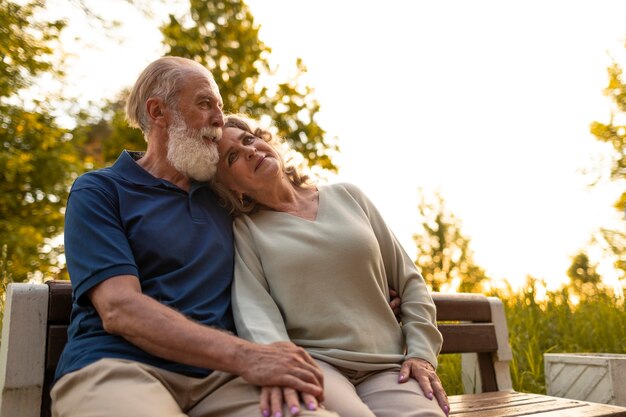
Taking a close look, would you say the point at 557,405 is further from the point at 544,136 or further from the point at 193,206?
the point at 544,136

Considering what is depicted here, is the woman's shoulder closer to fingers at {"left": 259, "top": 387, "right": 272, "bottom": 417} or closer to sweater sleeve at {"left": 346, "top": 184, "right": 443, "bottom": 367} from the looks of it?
sweater sleeve at {"left": 346, "top": 184, "right": 443, "bottom": 367}

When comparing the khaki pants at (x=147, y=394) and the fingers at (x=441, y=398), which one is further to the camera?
the fingers at (x=441, y=398)

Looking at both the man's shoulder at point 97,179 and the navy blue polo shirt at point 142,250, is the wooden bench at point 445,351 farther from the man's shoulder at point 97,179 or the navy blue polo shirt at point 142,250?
the man's shoulder at point 97,179

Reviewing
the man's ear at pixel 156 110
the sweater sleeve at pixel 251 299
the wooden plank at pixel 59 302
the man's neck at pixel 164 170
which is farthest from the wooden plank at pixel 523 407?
the man's ear at pixel 156 110

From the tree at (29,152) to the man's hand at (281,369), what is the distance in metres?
6.53

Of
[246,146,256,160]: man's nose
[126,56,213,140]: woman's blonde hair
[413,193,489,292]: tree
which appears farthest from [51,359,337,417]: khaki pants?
[413,193,489,292]: tree

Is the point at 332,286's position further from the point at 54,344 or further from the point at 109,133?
the point at 109,133

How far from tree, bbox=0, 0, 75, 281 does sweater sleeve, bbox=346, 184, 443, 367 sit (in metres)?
6.21

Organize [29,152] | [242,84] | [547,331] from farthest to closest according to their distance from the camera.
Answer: [242,84] < [29,152] < [547,331]

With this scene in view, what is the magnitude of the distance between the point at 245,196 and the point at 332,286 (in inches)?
21.8

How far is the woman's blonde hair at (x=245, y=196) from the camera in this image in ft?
8.45

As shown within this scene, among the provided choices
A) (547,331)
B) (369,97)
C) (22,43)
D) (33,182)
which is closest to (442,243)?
(369,97)

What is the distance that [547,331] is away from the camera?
15.1 feet

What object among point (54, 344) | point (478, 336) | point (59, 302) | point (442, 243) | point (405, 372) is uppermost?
point (59, 302)
